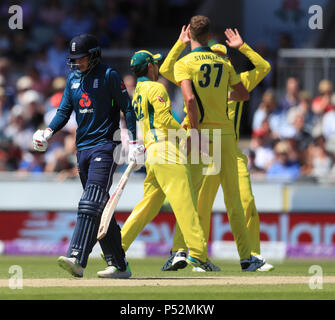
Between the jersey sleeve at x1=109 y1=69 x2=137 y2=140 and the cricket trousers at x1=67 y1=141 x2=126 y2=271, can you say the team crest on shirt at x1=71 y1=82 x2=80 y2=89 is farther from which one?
the cricket trousers at x1=67 y1=141 x2=126 y2=271

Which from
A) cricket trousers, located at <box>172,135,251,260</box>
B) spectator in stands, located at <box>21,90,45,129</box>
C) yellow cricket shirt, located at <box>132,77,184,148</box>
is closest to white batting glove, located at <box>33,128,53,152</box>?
yellow cricket shirt, located at <box>132,77,184,148</box>

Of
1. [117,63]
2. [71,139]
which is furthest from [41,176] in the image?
[117,63]

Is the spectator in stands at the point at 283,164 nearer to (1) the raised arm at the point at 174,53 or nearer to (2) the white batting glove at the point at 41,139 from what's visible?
(1) the raised arm at the point at 174,53

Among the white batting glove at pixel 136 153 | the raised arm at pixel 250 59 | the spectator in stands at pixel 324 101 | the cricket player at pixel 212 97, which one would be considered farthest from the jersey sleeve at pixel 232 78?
the spectator in stands at pixel 324 101

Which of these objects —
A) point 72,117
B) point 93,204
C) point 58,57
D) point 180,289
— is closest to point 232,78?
point 93,204

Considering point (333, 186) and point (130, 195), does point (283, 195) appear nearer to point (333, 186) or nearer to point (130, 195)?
point (333, 186)

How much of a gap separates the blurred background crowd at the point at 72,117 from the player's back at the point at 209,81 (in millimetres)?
5193

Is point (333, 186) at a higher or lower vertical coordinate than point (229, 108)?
lower

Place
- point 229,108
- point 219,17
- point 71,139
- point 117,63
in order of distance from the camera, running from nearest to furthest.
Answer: point 229,108
point 71,139
point 117,63
point 219,17

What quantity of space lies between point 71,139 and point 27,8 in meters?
5.10

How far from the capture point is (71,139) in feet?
51.1

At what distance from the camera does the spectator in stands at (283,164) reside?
15344 millimetres

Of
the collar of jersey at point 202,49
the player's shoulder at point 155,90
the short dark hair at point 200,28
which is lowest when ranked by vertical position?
the player's shoulder at point 155,90

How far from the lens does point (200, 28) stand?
9.70 metres
